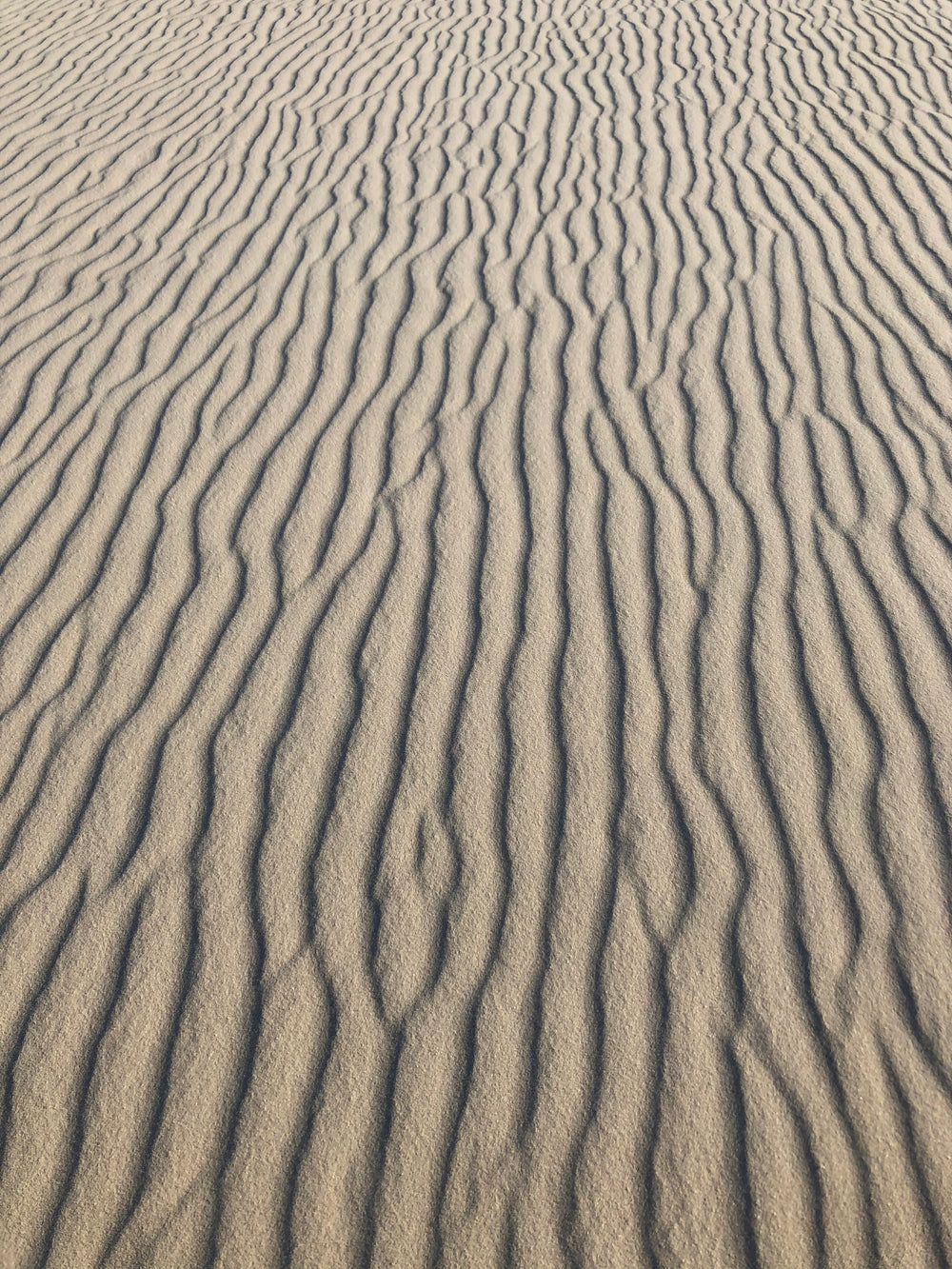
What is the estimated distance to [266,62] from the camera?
7.19m

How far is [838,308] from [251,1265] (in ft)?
13.3

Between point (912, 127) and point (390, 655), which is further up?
point (912, 127)

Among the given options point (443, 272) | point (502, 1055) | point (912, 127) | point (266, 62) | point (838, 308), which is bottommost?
point (502, 1055)

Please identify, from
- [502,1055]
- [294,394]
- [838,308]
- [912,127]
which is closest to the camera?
[502,1055]

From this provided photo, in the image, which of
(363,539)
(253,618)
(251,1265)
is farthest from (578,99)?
(251,1265)

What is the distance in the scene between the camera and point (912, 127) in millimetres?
5785

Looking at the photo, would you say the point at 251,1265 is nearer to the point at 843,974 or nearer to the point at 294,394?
the point at 843,974

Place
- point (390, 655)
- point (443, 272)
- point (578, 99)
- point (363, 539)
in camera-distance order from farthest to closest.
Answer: point (578, 99)
point (443, 272)
point (363, 539)
point (390, 655)

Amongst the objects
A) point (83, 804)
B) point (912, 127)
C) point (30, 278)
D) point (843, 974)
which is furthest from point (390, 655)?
point (912, 127)

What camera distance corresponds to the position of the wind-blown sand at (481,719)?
2.02 m

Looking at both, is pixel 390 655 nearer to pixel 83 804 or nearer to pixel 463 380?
pixel 83 804

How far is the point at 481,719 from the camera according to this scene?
280 centimetres

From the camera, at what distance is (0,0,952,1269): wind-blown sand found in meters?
2.02

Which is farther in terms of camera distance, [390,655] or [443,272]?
[443,272]
